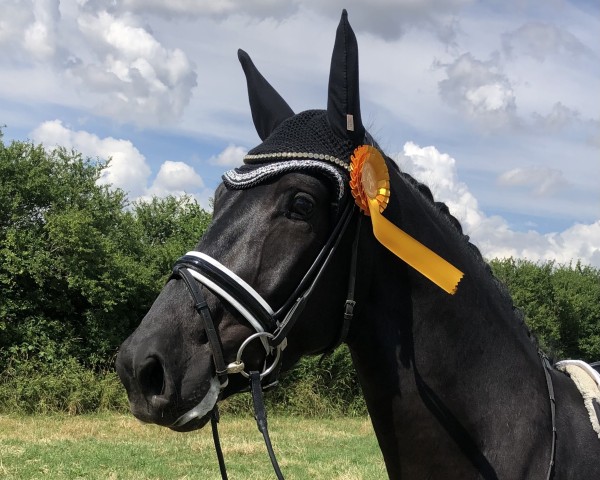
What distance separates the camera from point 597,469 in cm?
263

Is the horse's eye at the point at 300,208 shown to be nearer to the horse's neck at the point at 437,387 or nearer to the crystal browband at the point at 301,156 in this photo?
the crystal browband at the point at 301,156

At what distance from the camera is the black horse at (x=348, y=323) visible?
238 centimetres

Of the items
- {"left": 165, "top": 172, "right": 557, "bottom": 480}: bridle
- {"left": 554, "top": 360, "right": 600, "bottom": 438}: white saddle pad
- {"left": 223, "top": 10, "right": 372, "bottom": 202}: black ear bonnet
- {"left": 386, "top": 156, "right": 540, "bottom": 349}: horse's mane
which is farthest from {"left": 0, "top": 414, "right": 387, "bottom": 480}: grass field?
{"left": 223, "top": 10, "right": 372, "bottom": 202}: black ear bonnet

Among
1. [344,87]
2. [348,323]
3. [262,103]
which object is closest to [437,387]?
[348,323]

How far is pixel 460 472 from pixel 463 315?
64 centimetres

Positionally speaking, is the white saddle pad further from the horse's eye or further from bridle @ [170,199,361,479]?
the horse's eye

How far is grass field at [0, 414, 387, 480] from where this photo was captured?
9.41m

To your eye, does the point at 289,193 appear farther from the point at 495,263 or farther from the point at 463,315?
the point at 495,263

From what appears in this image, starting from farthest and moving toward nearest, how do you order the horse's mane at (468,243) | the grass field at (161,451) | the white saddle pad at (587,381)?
the grass field at (161,451) < the horse's mane at (468,243) < the white saddle pad at (587,381)

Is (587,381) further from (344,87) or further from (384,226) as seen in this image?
(344,87)

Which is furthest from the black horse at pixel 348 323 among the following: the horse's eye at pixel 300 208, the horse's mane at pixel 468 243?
the horse's mane at pixel 468 243

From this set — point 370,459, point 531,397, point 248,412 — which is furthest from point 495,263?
point 531,397

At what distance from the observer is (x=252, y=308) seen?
7.91 feet

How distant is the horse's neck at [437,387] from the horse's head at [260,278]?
0.20m
